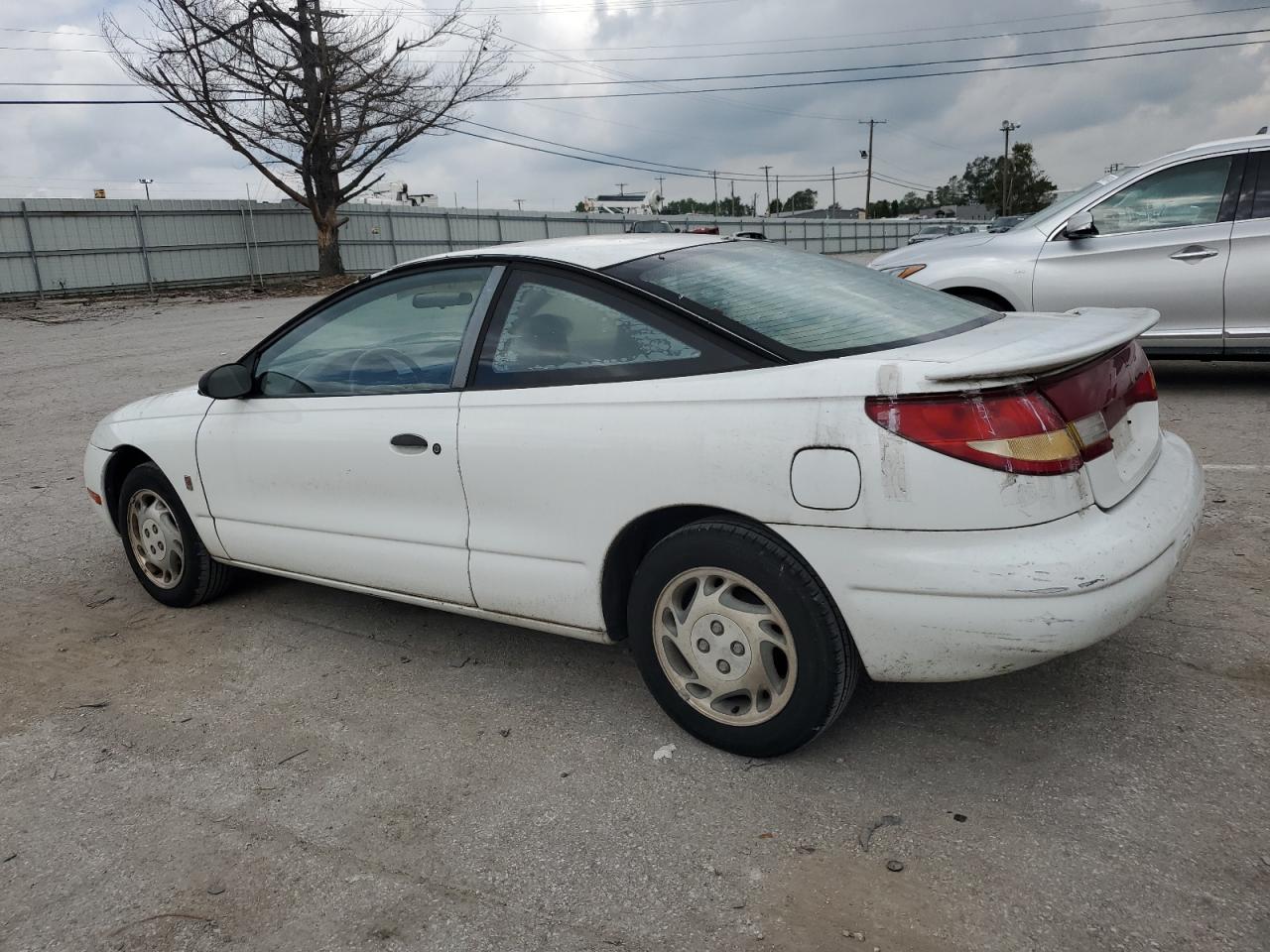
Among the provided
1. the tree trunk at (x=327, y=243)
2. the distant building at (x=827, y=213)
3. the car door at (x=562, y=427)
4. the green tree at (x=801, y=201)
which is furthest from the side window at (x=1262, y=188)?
the green tree at (x=801, y=201)

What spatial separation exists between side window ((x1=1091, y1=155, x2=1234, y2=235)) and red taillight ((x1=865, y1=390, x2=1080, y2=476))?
567cm

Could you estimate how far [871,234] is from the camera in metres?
62.8

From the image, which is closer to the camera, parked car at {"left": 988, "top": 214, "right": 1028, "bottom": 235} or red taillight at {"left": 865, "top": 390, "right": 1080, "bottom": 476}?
red taillight at {"left": 865, "top": 390, "right": 1080, "bottom": 476}

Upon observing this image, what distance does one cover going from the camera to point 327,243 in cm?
3133

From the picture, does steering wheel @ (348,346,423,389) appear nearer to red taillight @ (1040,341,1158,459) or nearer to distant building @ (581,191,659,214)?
red taillight @ (1040,341,1158,459)

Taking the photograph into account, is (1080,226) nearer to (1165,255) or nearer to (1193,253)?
(1165,255)

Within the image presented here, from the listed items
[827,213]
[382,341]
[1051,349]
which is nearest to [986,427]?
[1051,349]

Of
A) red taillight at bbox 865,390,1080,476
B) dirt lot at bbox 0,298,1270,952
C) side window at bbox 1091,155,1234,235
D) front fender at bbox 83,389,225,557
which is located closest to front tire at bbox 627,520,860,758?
dirt lot at bbox 0,298,1270,952

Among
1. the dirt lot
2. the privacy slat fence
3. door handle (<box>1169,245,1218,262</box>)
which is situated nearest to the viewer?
the dirt lot

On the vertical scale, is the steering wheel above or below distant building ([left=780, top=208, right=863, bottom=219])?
below

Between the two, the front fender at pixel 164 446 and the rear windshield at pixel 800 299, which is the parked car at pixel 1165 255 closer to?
the rear windshield at pixel 800 299

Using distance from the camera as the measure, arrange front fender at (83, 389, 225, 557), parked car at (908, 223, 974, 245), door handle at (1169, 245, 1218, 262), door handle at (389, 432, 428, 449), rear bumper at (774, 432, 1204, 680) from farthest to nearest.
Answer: parked car at (908, 223, 974, 245) < door handle at (1169, 245, 1218, 262) < front fender at (83, 389, 225, 557) < door handle at (389, 432, 428, 449) < rear bumper at (774, 432, 1204, 680)

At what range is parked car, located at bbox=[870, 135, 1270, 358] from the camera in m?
6.75

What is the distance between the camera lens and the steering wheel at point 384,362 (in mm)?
3447
